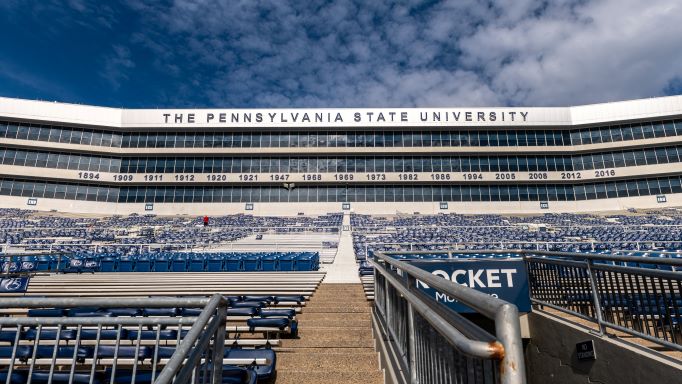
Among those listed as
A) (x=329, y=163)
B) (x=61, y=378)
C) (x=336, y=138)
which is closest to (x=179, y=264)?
(x=61, y=378)

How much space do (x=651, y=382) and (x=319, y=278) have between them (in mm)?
8350

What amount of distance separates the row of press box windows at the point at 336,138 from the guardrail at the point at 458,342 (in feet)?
146

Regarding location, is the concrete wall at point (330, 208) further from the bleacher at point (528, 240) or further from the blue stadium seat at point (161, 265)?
the blue stadium seat at point (161, 265)

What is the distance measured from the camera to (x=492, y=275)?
7.51 meters

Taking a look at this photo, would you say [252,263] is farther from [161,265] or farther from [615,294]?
[615,294]

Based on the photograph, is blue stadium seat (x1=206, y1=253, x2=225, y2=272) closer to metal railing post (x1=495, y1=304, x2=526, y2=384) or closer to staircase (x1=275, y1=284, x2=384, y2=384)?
staircase (x1=275, y1=284, x2=384, y2=384)

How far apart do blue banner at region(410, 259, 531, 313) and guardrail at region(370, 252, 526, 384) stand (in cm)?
414

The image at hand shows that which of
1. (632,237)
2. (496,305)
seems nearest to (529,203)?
(632,237)

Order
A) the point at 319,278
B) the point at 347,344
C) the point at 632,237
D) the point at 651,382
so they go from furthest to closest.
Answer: the point at 632,237, the point at 319,278, the point at 347,344, the point at 651,382

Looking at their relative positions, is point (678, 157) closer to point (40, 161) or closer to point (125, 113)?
point (125, 113)

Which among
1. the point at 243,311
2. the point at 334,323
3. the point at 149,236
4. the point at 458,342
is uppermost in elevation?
the point at 149,236

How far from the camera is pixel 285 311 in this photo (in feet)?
20.0

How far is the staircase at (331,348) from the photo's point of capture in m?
4.70

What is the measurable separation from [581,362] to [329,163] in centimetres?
4250
